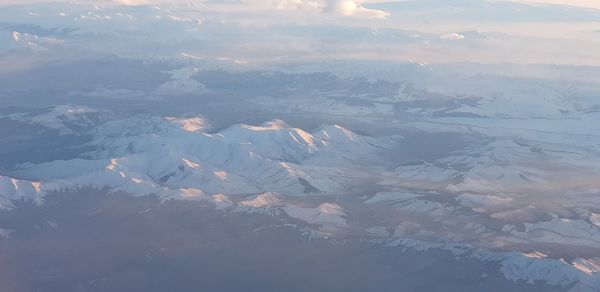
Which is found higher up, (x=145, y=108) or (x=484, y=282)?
(x=484, y=282)

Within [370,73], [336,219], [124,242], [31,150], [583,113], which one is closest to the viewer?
[124,242]

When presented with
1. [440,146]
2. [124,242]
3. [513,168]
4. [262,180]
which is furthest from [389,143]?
[124,242]

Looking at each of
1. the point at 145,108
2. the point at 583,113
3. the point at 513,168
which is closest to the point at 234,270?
the point at 513,168

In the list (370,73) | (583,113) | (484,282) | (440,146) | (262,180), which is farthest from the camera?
(370,73)

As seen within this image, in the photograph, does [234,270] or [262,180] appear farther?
[262,180]

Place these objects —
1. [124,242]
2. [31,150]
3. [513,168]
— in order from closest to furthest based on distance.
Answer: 1. [124,242]
2. [513,168]
3. [31,150]

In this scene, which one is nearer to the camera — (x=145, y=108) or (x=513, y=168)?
(x=513, y=168)

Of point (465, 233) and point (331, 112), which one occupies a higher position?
point (465, 233)

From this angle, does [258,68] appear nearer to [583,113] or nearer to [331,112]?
[331,112]

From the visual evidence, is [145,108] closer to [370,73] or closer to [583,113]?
[370,73]
